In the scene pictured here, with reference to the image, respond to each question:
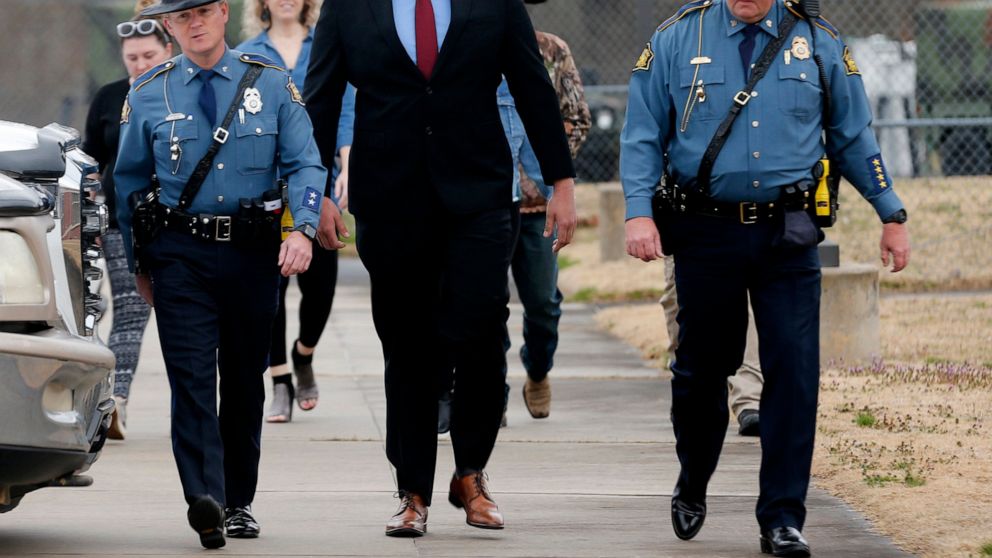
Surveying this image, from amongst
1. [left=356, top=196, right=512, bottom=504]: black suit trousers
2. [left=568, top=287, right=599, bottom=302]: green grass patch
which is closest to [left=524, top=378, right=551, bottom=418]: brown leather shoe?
[left=356, top=196, right=512, bottom=504]: black suit trousers

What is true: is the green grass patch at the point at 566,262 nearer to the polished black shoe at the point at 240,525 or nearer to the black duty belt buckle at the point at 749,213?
the polished black shoe at the point at 240,525

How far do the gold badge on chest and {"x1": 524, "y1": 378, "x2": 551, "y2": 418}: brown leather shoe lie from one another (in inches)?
122

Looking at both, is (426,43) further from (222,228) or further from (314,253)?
(314,253)

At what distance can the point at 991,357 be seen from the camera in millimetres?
9336

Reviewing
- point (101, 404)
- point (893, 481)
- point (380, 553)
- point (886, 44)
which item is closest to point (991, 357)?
point (893, 481)

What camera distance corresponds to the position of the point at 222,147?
539cm

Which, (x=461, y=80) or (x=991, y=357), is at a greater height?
(x=461, y=80)

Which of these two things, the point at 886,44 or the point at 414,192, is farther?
the point at 886,44

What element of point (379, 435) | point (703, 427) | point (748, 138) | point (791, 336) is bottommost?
point (379, 435)

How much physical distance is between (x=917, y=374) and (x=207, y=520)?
14.5ft

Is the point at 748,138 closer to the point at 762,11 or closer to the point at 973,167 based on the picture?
the point at 762,11

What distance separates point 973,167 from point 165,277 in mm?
10732

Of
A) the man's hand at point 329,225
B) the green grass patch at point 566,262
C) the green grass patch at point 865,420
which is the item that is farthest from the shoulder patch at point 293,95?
the green grass patch at point 566,262

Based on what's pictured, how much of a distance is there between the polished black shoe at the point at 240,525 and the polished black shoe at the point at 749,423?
259 cm
